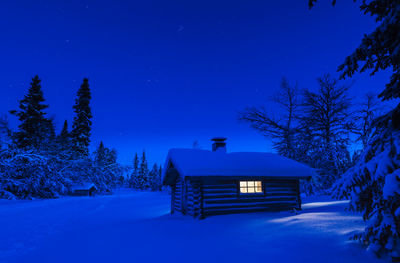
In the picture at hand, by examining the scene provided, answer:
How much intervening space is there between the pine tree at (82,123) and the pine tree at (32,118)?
985 cm

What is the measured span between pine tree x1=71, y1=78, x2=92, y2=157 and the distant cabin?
34917mm

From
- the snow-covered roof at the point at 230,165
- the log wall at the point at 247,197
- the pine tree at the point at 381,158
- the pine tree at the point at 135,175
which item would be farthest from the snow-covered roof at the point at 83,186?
the pine tree at the point at 135,175

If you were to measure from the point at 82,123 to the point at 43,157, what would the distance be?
21.5 meters

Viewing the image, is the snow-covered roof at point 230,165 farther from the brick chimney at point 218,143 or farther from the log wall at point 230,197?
the brick chimney at point 218,143

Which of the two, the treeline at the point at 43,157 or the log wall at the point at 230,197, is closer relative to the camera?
the log wall at the point at 230,197

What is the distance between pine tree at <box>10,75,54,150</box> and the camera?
31.4m

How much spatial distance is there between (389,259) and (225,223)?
22.5 ft

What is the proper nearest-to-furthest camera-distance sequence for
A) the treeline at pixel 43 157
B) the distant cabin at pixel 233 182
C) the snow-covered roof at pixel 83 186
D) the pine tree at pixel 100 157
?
the distant cabin at pixel 233 182 < the treeline at pixel 43 157 < the snow-covered roof at pixel 83 186 < the pine tree at pixel 100 157

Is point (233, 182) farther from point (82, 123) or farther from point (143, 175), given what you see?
point (143, 175)

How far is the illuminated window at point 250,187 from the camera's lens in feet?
45.6

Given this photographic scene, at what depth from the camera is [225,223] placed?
35.7ft

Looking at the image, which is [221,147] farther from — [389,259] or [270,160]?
[389,259]

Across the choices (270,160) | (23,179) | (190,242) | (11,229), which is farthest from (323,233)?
(23,179)

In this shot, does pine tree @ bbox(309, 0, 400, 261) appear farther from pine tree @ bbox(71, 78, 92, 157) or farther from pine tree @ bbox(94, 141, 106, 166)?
pine tree @ bbox(94, 141, 106, 166)
